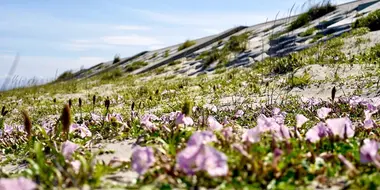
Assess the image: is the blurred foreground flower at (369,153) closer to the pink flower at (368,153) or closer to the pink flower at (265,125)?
the pink flower at (368,153)

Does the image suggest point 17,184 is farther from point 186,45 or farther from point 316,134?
point 186,45

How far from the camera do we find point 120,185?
2.26 metres

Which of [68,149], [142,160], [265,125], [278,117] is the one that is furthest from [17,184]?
[278,117]

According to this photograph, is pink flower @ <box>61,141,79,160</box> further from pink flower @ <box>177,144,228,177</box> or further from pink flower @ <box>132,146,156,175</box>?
pink flower @ <box>177,144,228,177</box>

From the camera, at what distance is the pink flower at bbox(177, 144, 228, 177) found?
1.97 m

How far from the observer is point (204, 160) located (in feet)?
6.53

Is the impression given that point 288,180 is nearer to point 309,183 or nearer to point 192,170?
point 309,183

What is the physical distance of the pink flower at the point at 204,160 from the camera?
197 centimetres

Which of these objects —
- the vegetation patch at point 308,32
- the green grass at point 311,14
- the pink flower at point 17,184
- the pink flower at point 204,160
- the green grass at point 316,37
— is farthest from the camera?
the green grass at point 311,14

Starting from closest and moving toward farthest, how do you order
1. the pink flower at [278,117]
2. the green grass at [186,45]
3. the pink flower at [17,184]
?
1. the pink flower at [17,184]
2. the pink flower at [278,117]
3. the green grass at [186,45]

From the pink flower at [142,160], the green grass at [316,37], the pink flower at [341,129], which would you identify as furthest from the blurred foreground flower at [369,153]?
the green grass at [316,37]

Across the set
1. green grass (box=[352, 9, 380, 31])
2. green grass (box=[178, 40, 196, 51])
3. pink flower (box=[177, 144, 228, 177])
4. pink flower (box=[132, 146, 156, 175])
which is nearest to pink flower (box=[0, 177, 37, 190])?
pink flower (box=[132, 146, 156, 175])

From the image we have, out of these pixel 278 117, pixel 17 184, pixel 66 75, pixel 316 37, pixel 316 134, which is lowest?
pixel 17 184

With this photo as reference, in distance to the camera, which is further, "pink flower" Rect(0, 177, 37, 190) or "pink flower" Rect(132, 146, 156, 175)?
"pink flower" Rect(132, 146, 156, 175)
